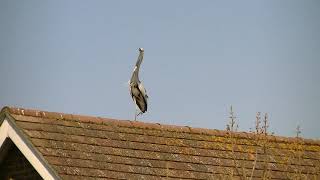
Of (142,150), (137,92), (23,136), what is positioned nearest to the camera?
(23,136)

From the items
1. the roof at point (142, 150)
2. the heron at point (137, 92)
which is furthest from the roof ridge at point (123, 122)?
Result: the heron at point (137, 92)

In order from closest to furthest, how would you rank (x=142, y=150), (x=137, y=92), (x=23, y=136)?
(x=23, y=136), (x=142, y=150), (x=137, y=92)

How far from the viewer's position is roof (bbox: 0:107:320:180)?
13.8 metres

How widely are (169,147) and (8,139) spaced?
8.00 ft

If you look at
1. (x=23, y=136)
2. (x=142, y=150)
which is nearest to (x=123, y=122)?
(x=142, y=150)

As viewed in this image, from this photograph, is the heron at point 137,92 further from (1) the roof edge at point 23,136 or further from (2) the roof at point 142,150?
(1) the roof edge at point 23,136

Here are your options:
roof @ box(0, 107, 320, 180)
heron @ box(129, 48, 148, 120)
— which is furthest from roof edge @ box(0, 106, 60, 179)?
heron @ box(129, 48, 148, 120)

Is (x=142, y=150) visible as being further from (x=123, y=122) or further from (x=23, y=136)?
(x=23, y=136)

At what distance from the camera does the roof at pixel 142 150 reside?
45.2ft

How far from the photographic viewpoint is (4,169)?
14.6m

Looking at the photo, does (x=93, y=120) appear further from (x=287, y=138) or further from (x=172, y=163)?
(x=287, y=138)

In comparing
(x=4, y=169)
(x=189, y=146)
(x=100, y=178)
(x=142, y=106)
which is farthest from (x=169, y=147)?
(x=142, y=106)

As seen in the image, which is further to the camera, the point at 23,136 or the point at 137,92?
the point at 137,92

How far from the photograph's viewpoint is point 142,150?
1449cm
